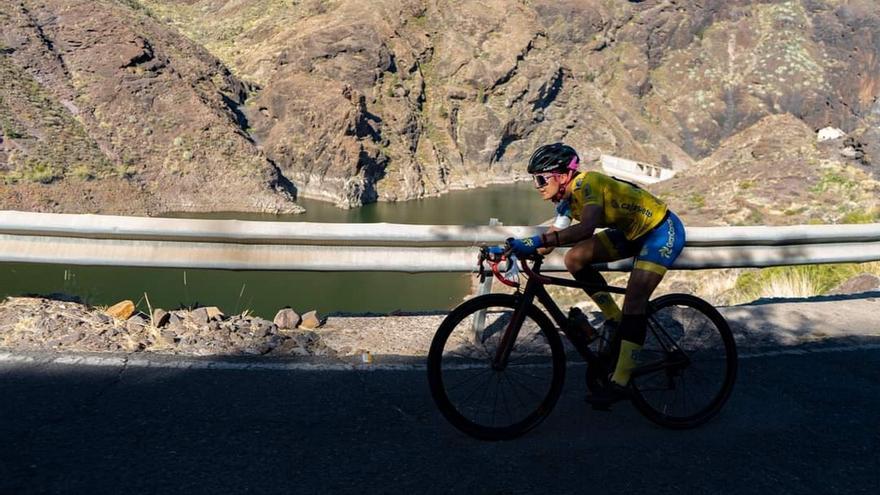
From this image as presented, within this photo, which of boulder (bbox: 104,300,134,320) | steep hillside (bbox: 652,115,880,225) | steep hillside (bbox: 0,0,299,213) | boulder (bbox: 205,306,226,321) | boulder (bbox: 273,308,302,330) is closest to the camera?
boulder (bbox: 104,300,134,320)

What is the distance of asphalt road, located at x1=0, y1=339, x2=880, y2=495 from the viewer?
10.5 feet

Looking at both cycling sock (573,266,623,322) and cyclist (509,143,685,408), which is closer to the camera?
cyclist (509,143,685,408)

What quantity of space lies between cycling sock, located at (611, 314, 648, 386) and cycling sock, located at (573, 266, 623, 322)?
13 centimetres

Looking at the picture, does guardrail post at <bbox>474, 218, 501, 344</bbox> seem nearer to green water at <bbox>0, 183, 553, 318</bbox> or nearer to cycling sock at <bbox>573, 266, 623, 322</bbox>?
cycling sock at <bbox>573, 266, 623, 322</bbox>

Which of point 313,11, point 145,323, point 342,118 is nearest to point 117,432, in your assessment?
point 145,323

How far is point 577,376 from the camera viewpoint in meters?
4.84

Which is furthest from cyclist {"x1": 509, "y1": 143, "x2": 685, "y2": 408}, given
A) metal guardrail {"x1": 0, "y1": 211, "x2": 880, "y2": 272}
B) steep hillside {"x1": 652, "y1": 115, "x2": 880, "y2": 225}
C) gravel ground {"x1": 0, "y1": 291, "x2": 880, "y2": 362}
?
steep hillside {"x1": 652, "y1": 115, "x2": 880, "y2": 225}

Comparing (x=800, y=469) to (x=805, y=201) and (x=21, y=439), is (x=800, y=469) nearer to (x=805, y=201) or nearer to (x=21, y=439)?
(x=21, y=439)

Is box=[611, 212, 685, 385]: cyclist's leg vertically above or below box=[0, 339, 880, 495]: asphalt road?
above

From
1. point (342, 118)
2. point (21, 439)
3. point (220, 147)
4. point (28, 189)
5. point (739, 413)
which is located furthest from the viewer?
point (342, 118)

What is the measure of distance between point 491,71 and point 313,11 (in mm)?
24491

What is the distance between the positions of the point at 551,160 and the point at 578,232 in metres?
0.44

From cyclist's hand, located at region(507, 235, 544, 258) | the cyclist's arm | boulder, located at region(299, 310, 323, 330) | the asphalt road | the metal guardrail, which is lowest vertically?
boulder, located at region(299, 310, 323, 330)

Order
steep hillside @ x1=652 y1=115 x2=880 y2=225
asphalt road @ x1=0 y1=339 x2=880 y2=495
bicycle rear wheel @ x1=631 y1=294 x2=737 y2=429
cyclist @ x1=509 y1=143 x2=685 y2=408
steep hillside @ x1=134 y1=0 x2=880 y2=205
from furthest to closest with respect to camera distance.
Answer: steep hillside @ x1=134 y1=0 x2=880 y2=205
steep hillside @ x1=652 y1=115 x2=880 y2=225
bicycle rear wheel @ x1=631 y1=294 x2=737 y2=429
cyclist @ x1=509 y1=143 x2=685 y2=408
asphalt road @ x1=0 y1=339 x2=880 y2=495
